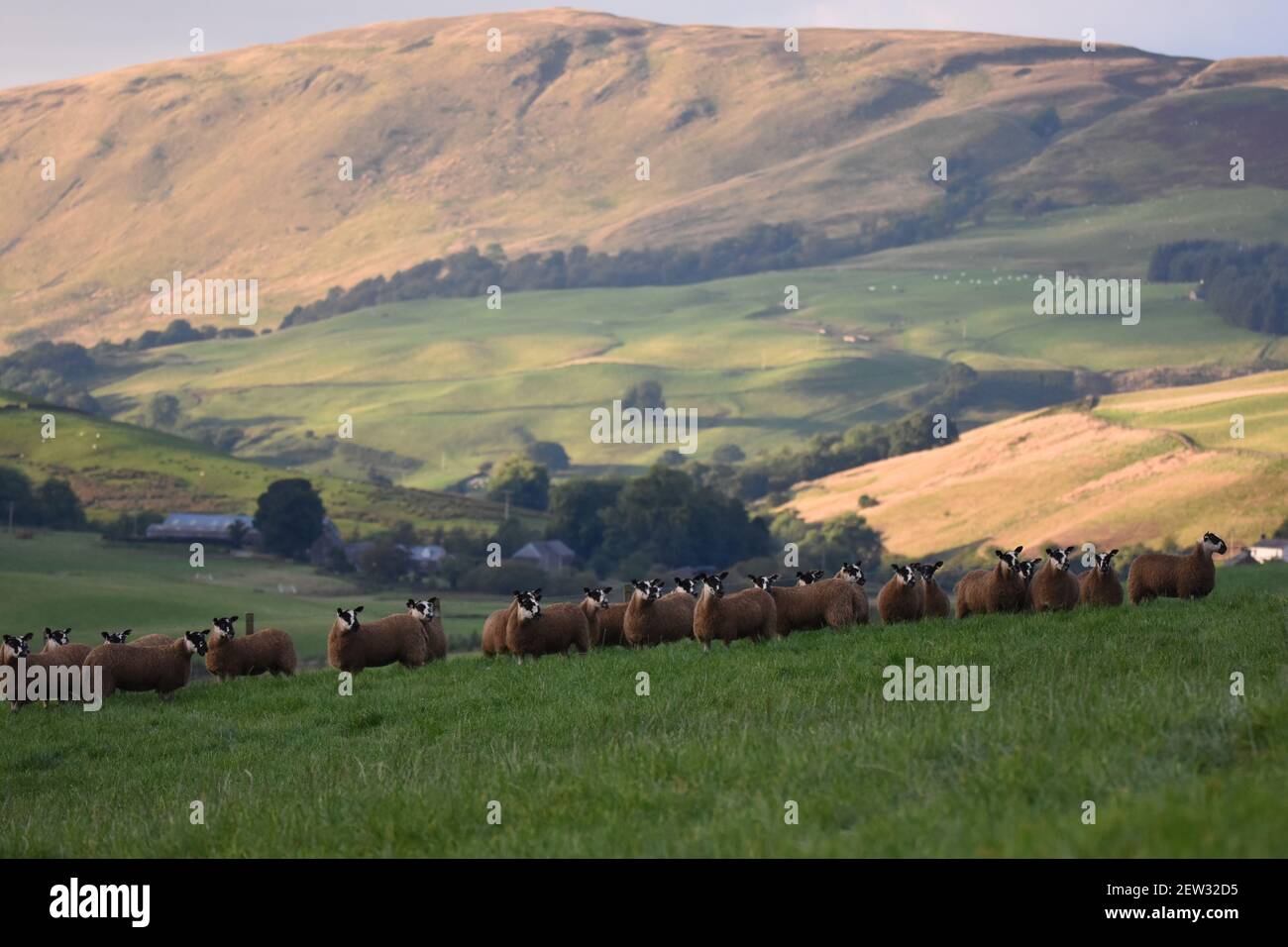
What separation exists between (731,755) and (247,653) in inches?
727

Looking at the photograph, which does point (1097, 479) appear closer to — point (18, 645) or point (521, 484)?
point (521, 484)

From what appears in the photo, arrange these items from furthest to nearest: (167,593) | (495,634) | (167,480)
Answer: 1. (167,480)
2. (167,593)
3. (495,634)

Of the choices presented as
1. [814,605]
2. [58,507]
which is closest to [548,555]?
[58,507]

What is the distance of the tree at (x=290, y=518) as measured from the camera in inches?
5846

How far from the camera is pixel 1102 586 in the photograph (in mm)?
27828

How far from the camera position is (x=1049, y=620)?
2383 centimetres

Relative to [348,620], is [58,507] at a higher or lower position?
higher

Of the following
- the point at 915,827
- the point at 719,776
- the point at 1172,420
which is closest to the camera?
the point at 915,827

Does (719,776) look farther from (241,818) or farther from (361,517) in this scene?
(361,517)

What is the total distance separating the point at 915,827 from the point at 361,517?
156075 mm

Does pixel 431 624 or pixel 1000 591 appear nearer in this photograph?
pixel 1000 591

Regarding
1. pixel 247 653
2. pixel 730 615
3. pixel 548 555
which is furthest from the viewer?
pixel 548 555
